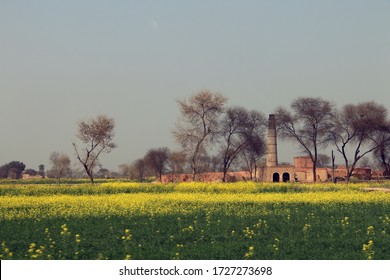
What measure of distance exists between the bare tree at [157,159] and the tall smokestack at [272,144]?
25529 mm

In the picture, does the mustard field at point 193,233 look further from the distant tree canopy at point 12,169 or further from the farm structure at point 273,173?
the distant tree canopy at point 12,169

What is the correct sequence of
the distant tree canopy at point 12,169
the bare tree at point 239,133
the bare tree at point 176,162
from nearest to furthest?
the bare tree at point 239,133
the bare tree at point 176,162
the distant tree canopy at point 12,169

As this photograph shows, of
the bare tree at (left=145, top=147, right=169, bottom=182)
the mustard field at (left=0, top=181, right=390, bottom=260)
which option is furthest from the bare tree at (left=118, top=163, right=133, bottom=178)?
the mustard field at (left=0, top=181, right=390, bottom=260)

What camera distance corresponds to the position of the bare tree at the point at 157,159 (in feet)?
385

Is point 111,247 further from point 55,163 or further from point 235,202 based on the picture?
point 55,163

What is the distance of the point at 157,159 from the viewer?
11912 cm

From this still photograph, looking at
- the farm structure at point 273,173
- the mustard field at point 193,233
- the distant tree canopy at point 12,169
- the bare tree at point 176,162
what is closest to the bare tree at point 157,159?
the bare tree at point 176,162

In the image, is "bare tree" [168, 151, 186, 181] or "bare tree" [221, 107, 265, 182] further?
"bare tree" [168, 151, 186, 181]

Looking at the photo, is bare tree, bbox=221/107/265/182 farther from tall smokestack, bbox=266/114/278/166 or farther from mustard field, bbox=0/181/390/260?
mustard field, bbox=0/181/390/260

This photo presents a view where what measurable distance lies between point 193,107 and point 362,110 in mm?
26753

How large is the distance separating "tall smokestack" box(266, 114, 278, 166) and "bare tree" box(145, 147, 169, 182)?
25.5 meters

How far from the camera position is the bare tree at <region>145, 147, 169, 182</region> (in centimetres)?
11738
